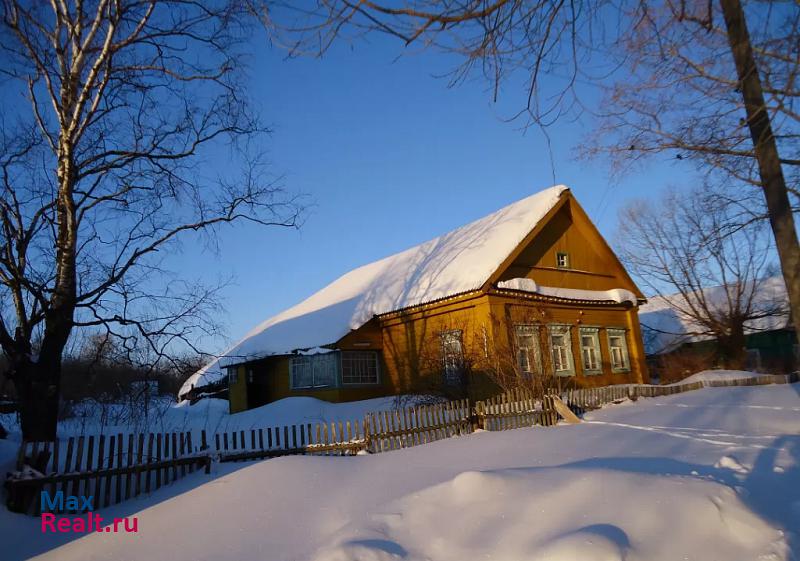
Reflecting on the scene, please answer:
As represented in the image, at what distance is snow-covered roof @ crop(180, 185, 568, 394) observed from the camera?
17.9 meters

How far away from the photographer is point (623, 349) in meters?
21.9

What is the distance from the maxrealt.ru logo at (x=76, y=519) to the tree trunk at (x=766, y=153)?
751cm

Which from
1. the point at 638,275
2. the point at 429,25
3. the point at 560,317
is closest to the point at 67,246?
the point at 429,25

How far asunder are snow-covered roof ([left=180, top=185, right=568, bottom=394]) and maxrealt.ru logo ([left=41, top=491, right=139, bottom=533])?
38.8 ft

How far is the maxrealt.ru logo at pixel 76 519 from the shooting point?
5820 mm

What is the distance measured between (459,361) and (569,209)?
839 centimetres

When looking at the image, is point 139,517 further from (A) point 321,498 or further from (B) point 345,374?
(B) point 345,374

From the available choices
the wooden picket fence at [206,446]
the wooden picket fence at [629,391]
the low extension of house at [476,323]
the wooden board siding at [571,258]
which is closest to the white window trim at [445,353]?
the low extension of house at [476,323]

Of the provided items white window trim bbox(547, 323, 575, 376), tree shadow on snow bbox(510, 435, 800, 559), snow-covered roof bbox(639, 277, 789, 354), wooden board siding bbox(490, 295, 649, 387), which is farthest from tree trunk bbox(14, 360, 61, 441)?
snow-covered roof bbox(639, 277, 789, 354)

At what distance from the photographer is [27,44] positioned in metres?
9.08

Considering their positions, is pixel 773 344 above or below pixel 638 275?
below

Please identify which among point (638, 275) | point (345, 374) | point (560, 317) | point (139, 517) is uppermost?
point (638, 275)

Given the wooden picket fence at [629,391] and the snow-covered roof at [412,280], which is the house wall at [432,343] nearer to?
the snow-covered roof at [412,280]

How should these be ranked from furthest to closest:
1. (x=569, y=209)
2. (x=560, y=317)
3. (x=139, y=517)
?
(x=569, y=209), (x=560, y=317), (x=139, y=517)
